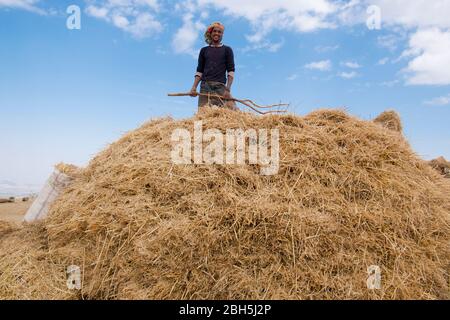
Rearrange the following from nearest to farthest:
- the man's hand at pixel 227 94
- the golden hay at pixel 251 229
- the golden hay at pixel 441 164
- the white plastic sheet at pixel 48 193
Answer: the golden hay at pixel 251 229 → the white plastic sheet at pixel 48 193 → the man's hand at pixel 227 94 → the golden hay at pixel 441 164

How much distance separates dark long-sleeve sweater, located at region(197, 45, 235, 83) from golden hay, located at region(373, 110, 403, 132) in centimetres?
273

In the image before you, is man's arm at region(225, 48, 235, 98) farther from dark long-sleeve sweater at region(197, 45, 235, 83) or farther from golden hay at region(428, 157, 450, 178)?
golden hay at region(428, 157, 450, 178)

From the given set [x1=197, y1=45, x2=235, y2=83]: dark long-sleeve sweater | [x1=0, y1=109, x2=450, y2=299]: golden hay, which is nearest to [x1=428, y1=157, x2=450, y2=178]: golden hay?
[x1=0, y1=109, x2=450, y2=299]: golden hay

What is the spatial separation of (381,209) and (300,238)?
40.6 inches

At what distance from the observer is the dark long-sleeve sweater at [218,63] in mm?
6469

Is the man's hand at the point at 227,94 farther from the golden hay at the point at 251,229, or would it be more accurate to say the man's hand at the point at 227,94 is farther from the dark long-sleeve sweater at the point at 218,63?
the golden hay at the point at 251,229

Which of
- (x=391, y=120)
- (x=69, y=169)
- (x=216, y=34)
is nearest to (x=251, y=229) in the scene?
(x=69, y=169)

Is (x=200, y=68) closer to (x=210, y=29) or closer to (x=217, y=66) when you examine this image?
(x=217, y=66)

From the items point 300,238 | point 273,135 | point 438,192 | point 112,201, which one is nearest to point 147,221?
point 112,201

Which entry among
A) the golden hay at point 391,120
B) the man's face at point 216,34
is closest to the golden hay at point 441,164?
the golden hay at point 391,120

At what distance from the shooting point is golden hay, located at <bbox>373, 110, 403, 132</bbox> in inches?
240

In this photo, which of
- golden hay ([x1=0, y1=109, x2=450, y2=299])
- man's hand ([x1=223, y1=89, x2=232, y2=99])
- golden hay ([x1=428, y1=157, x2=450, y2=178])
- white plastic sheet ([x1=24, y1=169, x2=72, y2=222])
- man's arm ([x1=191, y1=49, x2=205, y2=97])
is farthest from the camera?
golden hay ([x1=428, y1=157, x2=450, y2=178])

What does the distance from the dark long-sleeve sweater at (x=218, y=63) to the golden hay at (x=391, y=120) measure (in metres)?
2.73

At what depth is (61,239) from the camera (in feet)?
12.9
